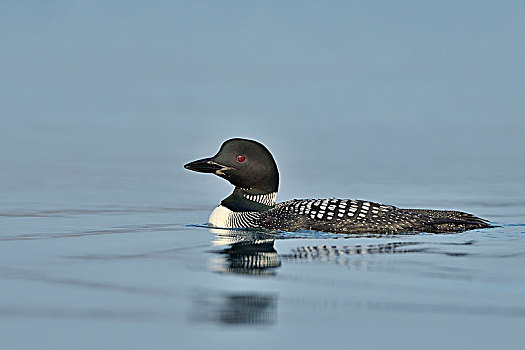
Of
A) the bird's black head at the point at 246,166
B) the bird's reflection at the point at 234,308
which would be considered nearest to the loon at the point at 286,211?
the bird's black head at the point at 246,166

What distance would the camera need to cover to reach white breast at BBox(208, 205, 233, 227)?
696 cm

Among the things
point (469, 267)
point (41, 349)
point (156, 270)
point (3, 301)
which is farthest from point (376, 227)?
point (41, 349)

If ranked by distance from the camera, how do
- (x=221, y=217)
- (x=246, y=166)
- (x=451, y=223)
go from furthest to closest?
(x=246, y=166) → (x=221, y=217) → (x=451, y=223)

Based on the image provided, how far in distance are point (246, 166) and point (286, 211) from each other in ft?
1.87

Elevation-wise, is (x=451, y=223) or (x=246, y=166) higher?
(x=246, y=166)

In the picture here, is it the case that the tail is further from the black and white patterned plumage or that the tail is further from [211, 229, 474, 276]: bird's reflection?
[211, 229, 474, 276]: bird's reflection

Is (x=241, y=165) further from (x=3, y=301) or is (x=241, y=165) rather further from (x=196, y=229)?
(x=3, y=301)

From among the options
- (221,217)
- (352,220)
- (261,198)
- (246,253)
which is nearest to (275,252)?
(246,253)

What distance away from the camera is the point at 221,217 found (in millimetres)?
7008

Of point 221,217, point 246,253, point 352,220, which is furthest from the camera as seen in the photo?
point 221,217

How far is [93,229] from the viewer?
7059mm

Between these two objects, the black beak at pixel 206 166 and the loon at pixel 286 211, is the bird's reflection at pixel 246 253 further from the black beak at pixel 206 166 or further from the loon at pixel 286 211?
the black beak at pixel 206 166

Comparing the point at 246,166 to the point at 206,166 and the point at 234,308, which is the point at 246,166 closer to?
the point at 206,166

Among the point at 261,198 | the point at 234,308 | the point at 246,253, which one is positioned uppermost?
the point at 261,198
